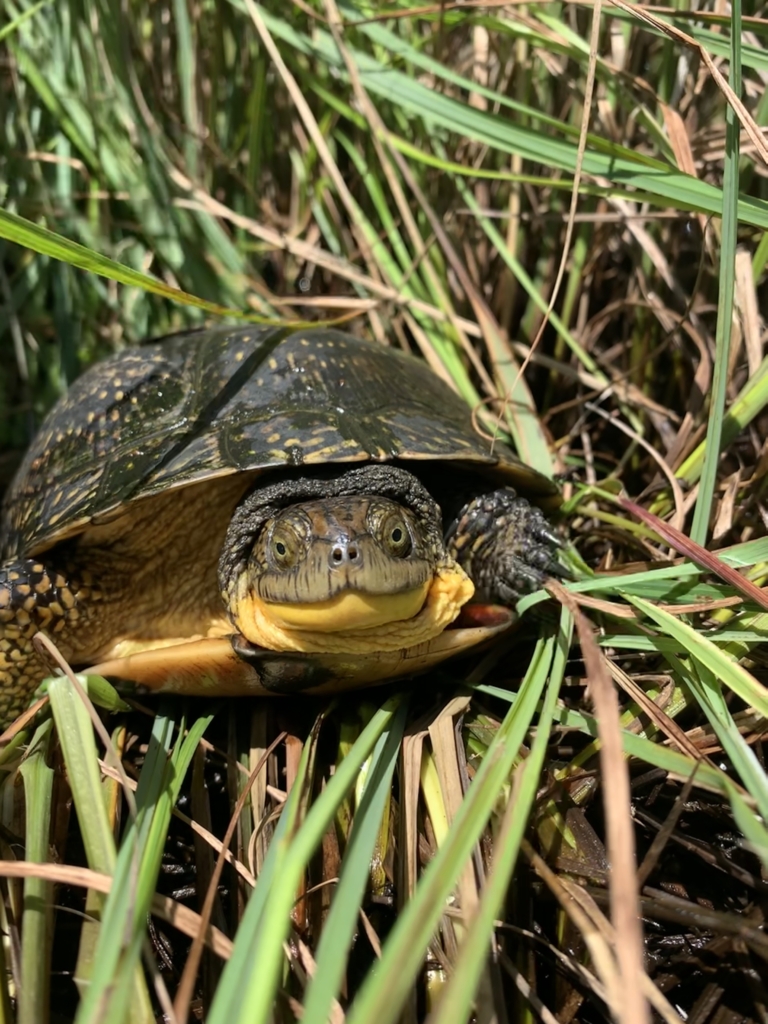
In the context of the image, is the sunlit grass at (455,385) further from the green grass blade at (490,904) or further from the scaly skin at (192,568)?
the scaly skin at (192,568)

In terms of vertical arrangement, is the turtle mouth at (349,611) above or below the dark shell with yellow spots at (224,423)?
below

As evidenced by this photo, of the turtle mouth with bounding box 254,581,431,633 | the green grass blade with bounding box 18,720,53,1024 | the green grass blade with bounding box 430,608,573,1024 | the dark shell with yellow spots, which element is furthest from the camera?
the dark shell with yellow spots

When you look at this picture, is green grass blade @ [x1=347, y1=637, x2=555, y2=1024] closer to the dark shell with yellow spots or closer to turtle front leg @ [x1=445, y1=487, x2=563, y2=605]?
turtle front leg @ [x1=445, y1=487, x2=563, y2=605]

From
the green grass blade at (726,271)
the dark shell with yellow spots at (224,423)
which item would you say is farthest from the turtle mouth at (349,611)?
the green grass blade at (726,271)

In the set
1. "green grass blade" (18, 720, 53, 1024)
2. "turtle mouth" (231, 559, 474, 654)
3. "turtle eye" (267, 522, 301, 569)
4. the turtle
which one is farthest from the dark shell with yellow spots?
"green grass blade" (18, 720, 53, 1024)

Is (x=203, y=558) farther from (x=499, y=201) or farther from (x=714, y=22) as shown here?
(x=714, y=22)

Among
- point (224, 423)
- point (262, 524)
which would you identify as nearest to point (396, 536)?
point (262, 524)

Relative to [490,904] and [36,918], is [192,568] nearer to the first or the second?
[36,918]
